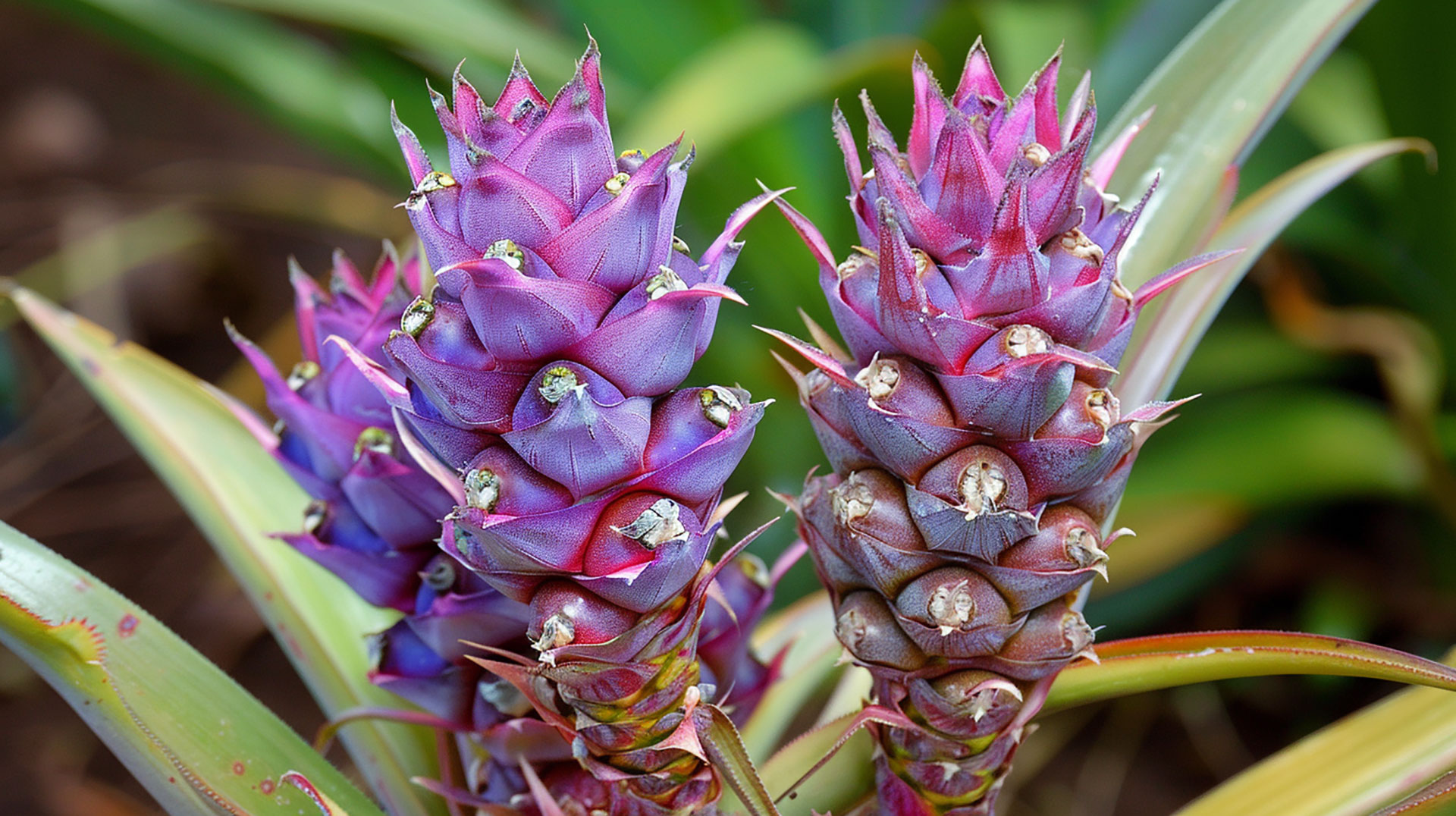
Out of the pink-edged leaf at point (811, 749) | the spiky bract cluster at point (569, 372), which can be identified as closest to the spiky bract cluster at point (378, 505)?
the spiky bract cluster at point (569, 372)

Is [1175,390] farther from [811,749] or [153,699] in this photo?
[153,699]

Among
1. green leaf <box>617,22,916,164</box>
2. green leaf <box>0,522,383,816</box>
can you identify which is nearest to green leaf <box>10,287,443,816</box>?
green leaf <box>0,522,383,816</box>

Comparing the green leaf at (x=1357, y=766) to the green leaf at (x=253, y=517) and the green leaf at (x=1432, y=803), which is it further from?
the green leaf at (x=253, y=517)

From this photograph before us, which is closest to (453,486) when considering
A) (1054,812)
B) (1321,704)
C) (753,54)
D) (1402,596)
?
(753,54)

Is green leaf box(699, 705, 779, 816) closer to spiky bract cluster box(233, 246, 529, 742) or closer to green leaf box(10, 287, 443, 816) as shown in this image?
spiky bract cluster box(233, 246, 529, 742)

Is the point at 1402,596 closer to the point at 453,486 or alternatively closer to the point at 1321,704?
the point at 1321,704
